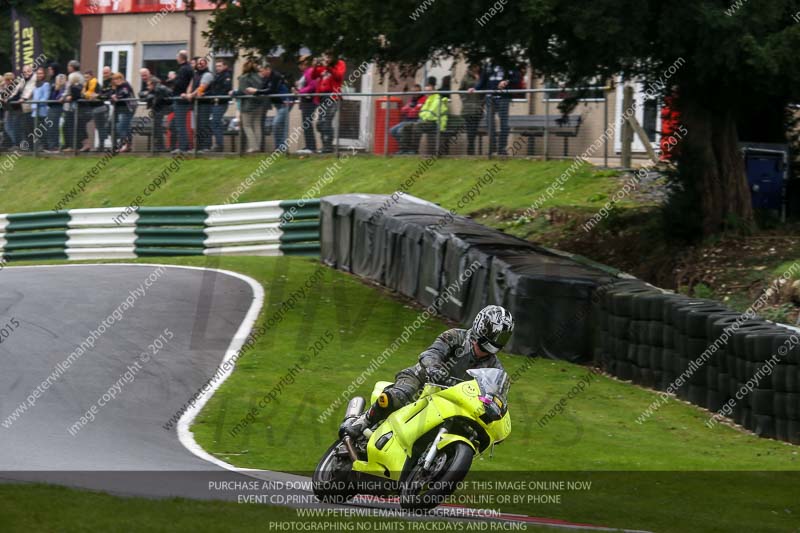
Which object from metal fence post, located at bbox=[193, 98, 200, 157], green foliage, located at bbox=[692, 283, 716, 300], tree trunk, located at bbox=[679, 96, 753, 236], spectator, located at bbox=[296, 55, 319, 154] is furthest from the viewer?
metal fence post, located at bbox=[193, 98, 200, 157]

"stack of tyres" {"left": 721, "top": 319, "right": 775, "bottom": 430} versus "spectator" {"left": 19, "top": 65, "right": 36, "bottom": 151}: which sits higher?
"spectator" {"left": 19, "top": 65, "right": 36, "bottom": 151}

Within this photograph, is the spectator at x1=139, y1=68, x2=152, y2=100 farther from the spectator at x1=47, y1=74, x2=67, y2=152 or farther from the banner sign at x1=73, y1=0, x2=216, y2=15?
the banner sign at x1=73, y1=0, x2=216, y2=15

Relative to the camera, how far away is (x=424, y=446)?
29.8 feet

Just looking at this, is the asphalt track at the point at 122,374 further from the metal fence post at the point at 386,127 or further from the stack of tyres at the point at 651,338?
the metal fence post at the point at 386,127

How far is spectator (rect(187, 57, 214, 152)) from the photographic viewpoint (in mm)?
29969

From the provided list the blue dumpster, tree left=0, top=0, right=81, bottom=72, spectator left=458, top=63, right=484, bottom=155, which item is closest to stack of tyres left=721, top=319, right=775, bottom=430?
the blue dumpster

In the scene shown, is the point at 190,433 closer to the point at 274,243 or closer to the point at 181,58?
the point at 274,243

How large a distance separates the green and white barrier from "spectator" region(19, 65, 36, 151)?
6.85 meters

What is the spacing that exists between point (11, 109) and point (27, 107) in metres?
0.55

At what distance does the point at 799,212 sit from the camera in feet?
70.3

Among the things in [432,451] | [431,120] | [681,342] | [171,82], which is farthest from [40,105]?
[432,451]

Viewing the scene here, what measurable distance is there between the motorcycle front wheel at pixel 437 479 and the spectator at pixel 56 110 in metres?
26.0

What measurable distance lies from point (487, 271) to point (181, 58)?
14.9 m

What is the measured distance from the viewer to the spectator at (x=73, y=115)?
32.5 m
